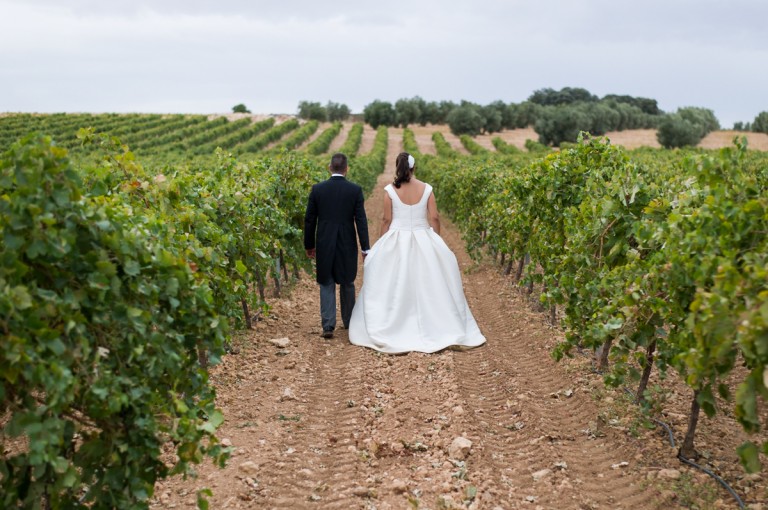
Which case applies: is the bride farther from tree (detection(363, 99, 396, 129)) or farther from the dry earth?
tree (detection(363, 99, 396, 129))

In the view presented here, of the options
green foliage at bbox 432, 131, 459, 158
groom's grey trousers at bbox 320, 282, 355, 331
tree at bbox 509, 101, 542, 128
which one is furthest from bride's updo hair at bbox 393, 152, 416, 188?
tree at bbox 509, 101, 542, 128

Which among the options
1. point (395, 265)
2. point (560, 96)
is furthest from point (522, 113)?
point (395, 265)

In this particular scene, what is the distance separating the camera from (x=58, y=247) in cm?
292

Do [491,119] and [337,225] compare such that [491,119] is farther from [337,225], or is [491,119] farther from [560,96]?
[337,225]

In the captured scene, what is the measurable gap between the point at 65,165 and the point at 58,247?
0.34m

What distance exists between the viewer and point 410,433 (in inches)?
208

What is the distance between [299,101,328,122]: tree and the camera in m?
92.3

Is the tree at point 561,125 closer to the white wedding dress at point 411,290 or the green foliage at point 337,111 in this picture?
the green foliage at point 337,111

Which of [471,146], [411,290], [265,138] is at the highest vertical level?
[411,290]

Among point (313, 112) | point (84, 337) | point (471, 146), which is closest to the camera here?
point (84, 337)

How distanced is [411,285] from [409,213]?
75 cm

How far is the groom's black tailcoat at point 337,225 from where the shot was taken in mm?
7730

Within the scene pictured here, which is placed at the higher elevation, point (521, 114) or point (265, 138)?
point (521, 114)

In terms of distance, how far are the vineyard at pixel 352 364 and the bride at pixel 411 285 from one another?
0.32 meters
